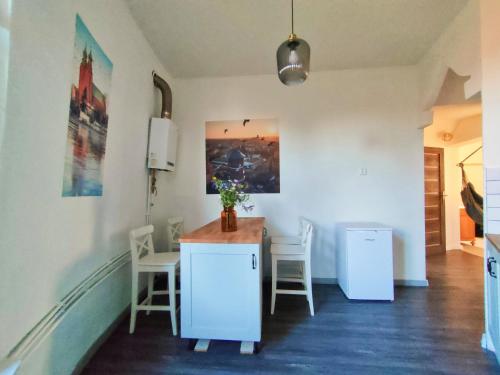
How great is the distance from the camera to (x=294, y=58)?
53.9 inches

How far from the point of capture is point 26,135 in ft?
3.52

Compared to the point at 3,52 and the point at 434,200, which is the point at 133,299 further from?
the point at 434,200

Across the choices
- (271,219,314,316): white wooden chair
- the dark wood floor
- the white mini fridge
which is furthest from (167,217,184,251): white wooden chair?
the white mini fridge

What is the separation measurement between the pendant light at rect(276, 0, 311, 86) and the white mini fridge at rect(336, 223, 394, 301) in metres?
1.74

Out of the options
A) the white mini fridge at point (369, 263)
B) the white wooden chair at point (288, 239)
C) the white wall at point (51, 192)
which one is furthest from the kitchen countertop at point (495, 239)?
the white wall at point (51, 192)

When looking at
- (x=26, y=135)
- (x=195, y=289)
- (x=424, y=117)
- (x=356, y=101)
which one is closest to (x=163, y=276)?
(x=195, y=289)

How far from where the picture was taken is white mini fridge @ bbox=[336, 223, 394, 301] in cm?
237

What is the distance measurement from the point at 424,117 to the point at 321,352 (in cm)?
278

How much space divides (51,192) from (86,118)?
0.56m

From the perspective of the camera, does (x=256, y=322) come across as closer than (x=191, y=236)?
Yes

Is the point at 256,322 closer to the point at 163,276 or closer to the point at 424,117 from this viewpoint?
the point at 163,276

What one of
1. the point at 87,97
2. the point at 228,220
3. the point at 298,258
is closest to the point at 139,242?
the point at 228,220

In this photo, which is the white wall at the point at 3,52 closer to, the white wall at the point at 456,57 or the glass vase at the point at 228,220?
the glass vase at the point at 228,220

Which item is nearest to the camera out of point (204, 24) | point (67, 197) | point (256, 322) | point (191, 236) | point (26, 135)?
point (26, 135)
